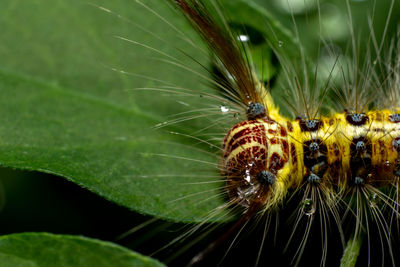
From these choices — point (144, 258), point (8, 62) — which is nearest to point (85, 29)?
point (8, 62)

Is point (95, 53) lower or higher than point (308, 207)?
higher

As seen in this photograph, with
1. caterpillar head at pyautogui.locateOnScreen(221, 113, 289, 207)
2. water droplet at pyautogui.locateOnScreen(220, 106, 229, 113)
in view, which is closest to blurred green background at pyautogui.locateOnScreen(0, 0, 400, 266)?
water droplet at pyautogui.locateOnScreen(220, 106, 229, 113)

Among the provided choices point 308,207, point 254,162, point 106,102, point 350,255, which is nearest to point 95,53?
point 106,102

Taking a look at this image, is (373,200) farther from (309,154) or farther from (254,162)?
(254,162)

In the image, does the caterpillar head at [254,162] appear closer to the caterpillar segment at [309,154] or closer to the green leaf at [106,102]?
the caterpillar segment at [309,154]

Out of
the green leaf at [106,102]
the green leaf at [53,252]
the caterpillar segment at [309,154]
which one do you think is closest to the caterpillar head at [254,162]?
the caterpillar segment at [309,154]

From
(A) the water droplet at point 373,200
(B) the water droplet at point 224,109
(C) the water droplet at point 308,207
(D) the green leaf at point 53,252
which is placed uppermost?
(B) the water droplet at point 224,109

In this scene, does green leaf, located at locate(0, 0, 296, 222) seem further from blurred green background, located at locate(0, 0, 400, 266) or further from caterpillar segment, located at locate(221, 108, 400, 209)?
caterpillar segment, located at locate(221, 108, 400, 209)
